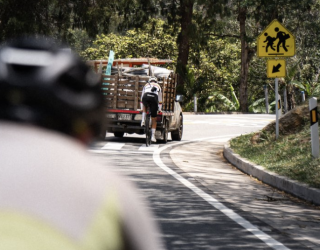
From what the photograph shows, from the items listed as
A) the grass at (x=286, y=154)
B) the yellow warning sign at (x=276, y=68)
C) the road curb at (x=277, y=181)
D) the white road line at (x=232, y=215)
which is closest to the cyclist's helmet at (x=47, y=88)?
the white road line at (x=232, y=215)

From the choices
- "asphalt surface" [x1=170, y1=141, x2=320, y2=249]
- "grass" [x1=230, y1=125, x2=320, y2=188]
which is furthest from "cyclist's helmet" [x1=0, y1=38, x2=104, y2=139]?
"grass" [x1=230, y1=125, x2=320, y2=188]

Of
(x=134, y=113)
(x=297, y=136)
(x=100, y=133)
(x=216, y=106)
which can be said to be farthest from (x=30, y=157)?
(x=216, y=106)

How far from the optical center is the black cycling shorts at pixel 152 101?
59.9 ft

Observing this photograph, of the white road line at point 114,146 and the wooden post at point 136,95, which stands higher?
the wooden post at point 136,95

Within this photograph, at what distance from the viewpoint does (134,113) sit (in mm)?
19594

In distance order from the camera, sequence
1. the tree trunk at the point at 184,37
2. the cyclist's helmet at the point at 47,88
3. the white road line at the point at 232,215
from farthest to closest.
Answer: the tree trunk at the point at 184,37
the white road line at the point at 232,215
the cyclist's helmet at the point at 47,88

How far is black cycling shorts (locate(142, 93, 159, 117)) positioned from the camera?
59.9 ft

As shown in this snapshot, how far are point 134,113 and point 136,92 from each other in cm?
77

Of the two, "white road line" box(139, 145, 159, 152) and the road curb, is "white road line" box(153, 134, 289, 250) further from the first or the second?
"white road line" box(139, 145, 159, 152)

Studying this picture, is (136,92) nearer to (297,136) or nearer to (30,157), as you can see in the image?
(297,136)

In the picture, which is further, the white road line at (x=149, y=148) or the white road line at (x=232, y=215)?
the white road line at (x=149, y=148)

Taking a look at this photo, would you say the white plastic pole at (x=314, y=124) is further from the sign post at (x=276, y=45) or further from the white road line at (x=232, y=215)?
the sign post at (x=276, y=45)

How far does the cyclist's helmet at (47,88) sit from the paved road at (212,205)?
60 mm

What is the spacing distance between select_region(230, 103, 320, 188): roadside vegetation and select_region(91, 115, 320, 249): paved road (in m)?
0.57
